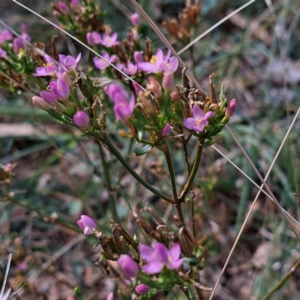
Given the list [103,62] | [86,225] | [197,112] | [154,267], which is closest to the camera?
[154,267]

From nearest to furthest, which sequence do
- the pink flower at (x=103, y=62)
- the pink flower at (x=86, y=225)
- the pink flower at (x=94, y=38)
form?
the pink flower at (x=86, y=225) < the pink flower at (x=103, y=62) < the pink flower at (x=94, y=38)

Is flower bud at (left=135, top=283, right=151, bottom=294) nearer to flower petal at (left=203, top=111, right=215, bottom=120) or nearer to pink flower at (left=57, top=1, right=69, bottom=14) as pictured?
flower petal at (left=203, top=111, right=215, bottom=120)

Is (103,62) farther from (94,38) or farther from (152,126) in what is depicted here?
(152,126)

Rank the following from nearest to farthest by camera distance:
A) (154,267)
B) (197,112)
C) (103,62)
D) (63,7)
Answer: (154,267) < (197,112) < (103,62) < (63,7)

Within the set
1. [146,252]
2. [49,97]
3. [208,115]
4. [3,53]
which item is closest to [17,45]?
[3,53]

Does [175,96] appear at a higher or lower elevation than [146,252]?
higher

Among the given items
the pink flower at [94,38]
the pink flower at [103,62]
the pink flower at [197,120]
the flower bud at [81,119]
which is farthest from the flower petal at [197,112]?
the pink flower at [94,38]

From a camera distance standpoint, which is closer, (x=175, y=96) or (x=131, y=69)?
(x=175, y=96)

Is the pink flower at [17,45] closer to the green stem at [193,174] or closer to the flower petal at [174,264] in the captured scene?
the green stem at [193,174]
